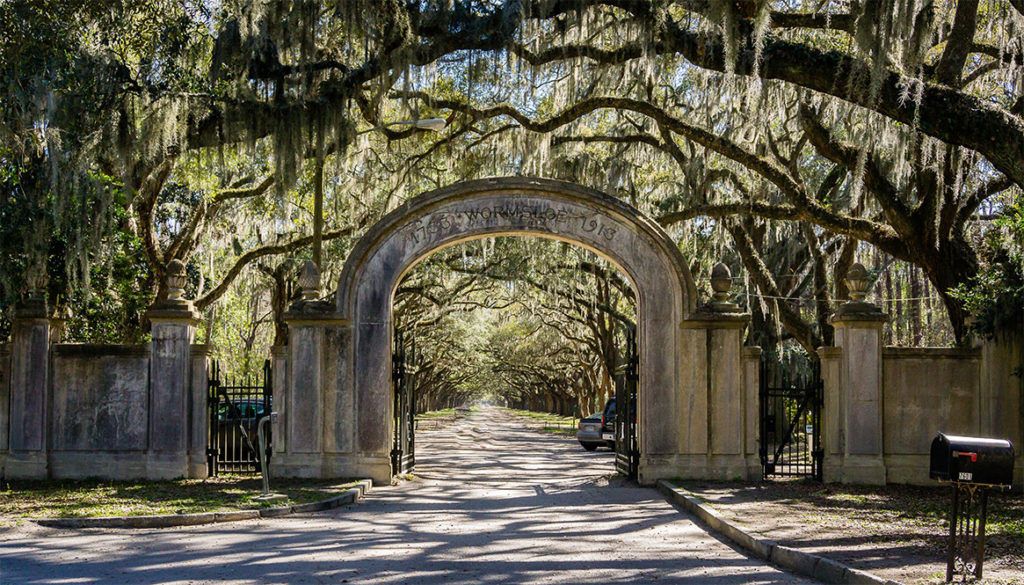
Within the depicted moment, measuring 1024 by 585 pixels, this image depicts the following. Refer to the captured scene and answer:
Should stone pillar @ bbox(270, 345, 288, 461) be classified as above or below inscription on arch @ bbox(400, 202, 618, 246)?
below

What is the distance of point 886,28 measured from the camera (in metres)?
10.1

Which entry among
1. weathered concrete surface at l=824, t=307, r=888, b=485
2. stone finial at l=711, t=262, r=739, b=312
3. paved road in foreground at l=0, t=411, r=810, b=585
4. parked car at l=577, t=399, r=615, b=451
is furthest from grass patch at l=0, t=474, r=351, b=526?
parked car at l=577, t=399, r=615, b=451

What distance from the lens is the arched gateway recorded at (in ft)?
49.8

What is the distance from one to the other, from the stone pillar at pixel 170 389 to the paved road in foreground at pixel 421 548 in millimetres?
3353

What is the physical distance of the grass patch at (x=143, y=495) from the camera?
1153cm

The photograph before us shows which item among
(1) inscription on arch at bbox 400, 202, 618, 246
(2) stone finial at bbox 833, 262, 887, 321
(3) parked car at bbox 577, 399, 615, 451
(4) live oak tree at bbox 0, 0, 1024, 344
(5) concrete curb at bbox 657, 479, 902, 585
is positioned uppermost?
(4) live oak tree at bbox 0, 0, 1024, 344

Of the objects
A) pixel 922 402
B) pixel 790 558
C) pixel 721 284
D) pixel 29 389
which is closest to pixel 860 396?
pixel 922 402

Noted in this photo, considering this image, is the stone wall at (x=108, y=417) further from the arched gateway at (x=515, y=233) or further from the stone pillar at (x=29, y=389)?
the arched gateway at (x=515, y=233)

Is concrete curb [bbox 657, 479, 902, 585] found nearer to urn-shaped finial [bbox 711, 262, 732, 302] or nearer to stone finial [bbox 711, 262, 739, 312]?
stone finial [bbox 711, 262, 739, 312]

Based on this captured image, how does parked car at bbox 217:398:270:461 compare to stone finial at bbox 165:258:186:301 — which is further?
parked car at bbox 217:398:270:461

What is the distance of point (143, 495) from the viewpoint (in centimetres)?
1310

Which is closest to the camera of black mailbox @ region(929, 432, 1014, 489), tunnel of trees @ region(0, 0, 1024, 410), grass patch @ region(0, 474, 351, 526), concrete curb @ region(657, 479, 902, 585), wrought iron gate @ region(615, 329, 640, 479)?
black mailbox @ region(929, 432, 1014, 489)

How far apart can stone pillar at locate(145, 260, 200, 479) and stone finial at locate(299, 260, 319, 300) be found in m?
1.78

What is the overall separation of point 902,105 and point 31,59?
1168cm
